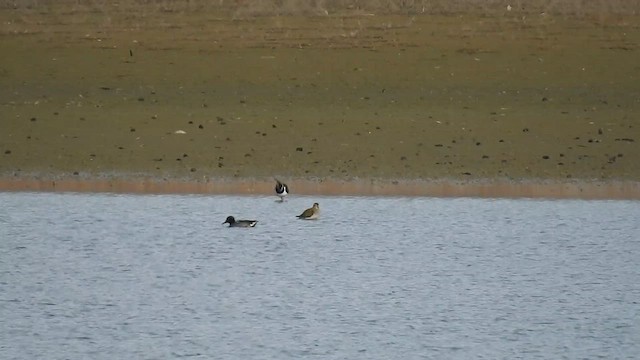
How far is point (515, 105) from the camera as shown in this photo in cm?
2522

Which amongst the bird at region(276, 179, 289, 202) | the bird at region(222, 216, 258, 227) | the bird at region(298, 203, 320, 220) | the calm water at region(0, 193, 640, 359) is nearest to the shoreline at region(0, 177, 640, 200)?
the calm water at region(0, 193, 640, 359)

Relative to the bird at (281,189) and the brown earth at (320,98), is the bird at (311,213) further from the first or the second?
the brown earth at (320,98)

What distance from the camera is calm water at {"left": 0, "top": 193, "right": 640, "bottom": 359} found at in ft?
42.5

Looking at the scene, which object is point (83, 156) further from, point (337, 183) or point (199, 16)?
point (199, 16)

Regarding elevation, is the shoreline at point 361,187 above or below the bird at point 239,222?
above

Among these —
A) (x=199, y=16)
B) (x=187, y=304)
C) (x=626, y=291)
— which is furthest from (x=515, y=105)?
(x=187, y=304)

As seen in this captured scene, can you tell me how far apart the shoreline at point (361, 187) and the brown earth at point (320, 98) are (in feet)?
0.23

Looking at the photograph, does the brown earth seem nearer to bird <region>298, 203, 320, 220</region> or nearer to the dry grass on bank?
the dry grass on bank

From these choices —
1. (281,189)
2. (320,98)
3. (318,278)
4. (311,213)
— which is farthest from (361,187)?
(318,278)

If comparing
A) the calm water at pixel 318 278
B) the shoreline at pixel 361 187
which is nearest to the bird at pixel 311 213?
the calm water at pixel 318 278

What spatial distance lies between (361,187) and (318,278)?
18.2 feet

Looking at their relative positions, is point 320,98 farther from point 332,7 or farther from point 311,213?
point 311,213

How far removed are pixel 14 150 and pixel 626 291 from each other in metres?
10.4

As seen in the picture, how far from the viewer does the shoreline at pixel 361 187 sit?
843 inches
